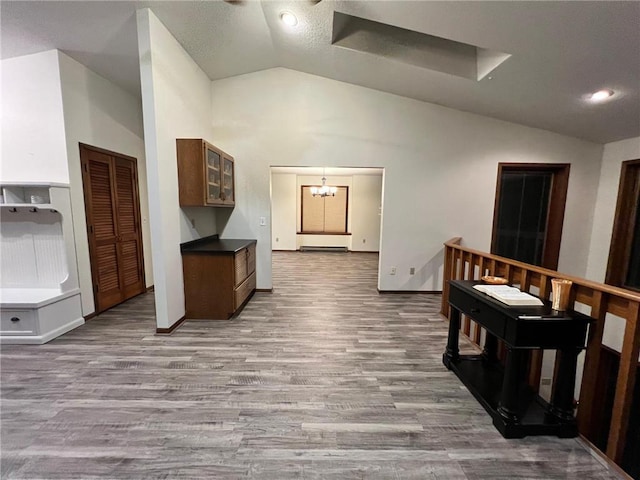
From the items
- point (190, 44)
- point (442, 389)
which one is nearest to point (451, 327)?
point (442, 389)

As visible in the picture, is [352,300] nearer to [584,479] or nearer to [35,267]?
[584,479]

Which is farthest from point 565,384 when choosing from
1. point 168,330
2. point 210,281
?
point 168,330

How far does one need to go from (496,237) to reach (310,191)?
532 centimetres

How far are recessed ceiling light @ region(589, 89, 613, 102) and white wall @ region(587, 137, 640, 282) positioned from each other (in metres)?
1.53

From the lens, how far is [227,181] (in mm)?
3914

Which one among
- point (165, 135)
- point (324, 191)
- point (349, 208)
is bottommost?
point (349, 208)

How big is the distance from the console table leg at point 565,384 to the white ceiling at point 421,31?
7.77 feet

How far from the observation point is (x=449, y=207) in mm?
4277

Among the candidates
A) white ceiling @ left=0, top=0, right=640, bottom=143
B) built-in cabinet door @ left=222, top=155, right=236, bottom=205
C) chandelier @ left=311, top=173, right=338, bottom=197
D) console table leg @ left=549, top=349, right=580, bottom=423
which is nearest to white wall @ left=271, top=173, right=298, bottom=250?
chandelier @ left=311, top=173, right=338, bottom=197

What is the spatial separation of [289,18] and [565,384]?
3.94 meters

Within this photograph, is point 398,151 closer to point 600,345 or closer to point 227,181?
point 227,181

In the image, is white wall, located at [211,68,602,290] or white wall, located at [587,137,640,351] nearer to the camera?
white wall, located at [587,137,640,351]

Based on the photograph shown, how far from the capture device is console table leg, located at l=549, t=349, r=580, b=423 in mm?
1616

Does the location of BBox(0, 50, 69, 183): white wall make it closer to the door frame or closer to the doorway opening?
the doorway opening
